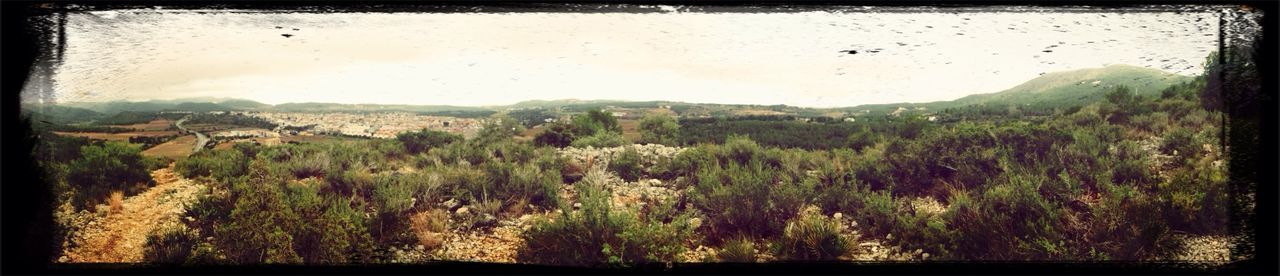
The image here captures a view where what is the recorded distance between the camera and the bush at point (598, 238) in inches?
77.4

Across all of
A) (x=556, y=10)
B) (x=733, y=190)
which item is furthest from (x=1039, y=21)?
(x=556, y=10)

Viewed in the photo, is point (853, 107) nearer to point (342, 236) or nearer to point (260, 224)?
point (342, 236)

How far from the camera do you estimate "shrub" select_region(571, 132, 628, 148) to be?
2012 mm

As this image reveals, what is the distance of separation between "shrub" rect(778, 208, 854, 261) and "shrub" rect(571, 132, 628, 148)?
0.82m

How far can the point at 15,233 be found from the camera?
2078mm

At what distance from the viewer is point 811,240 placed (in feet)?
6.54

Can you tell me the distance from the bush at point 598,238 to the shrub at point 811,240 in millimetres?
423

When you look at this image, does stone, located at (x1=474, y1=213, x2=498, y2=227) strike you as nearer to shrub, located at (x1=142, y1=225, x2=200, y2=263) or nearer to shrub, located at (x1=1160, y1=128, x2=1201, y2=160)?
shrub, located at (x1=142, y1=225, x2=200, y2=263)

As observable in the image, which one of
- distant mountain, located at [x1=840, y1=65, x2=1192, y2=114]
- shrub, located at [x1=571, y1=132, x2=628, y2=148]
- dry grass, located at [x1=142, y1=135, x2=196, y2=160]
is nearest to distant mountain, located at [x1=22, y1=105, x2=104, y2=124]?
dry grass, located at [x1=142, y1=135, x2=196, y2=160]

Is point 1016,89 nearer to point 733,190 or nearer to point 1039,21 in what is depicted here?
point 1039,21

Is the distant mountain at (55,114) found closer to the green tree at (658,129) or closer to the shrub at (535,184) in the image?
the shrub at (535,184)

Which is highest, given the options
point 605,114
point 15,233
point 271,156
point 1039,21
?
point 1039,21

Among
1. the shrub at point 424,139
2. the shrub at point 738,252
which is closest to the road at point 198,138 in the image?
the shrub at point 424,139

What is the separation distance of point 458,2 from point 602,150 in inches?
33.0
